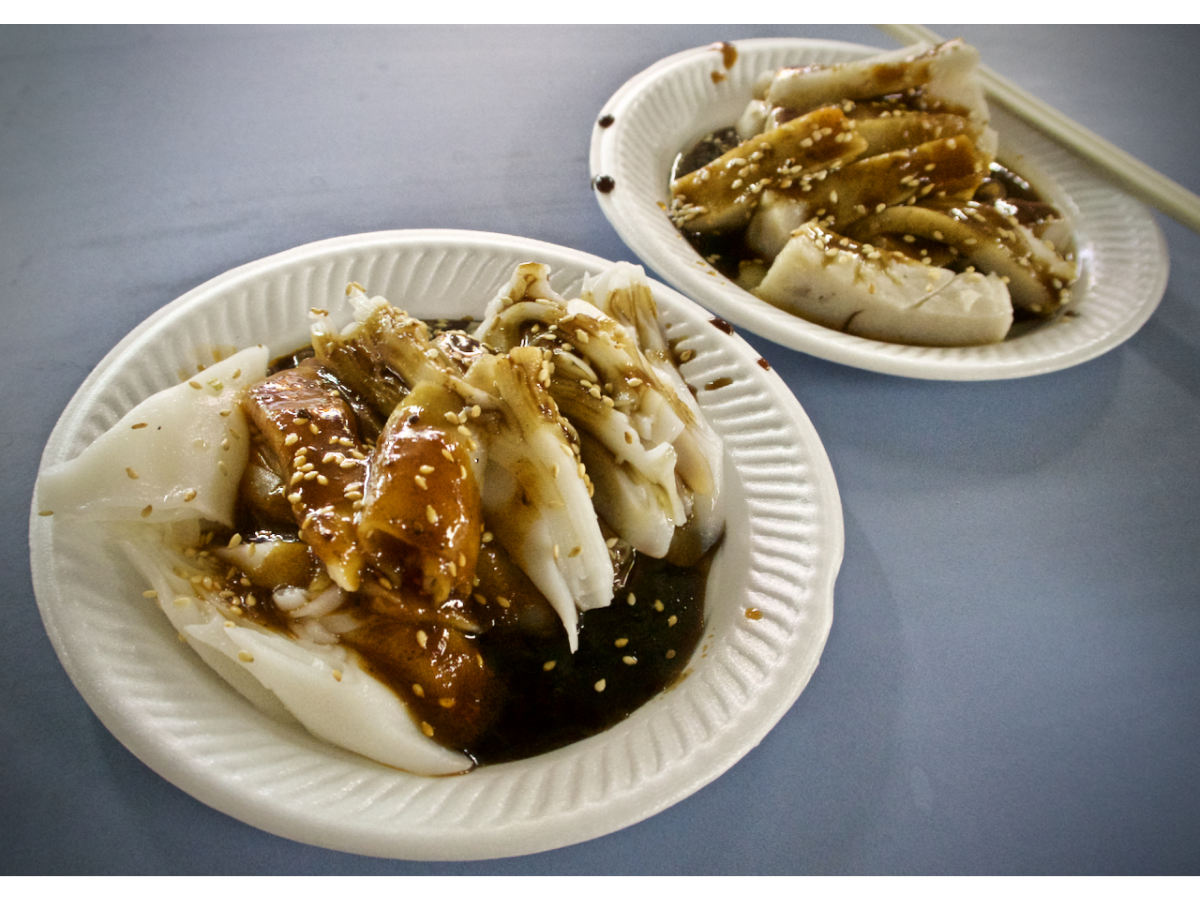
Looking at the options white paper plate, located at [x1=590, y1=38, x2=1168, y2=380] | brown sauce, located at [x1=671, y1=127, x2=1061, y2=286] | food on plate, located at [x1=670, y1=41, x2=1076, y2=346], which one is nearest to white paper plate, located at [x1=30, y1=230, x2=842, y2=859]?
white paper plate, located at [x1=590, y1=38, x2=1168, y2=380]

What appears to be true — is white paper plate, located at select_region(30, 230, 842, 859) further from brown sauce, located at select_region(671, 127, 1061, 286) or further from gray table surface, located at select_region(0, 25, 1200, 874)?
brown sauce, located at select_region(671, 127, 1061, 286)

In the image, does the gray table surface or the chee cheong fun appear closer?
the chee cheong fun

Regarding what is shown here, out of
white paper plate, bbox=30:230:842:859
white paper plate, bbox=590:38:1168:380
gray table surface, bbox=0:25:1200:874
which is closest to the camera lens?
white paper plate, bbox=30:230:842:859

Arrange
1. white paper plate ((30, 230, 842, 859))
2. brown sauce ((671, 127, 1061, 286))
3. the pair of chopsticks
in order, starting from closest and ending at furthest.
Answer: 1. white paper plate ((30, 230, 842, 859))
2. brown sauce ((671, 127, 1061, 286))
3. the pair of chopsticks

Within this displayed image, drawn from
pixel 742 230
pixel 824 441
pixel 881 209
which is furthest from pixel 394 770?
pixel 881 209

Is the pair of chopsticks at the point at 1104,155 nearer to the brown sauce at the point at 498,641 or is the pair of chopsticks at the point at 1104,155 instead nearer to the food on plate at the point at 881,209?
the food on plate at the point at 881,209

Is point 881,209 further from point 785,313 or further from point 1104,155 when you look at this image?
point 1104,155

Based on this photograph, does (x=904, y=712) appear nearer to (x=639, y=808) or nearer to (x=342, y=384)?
(x=639, y=808)
